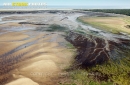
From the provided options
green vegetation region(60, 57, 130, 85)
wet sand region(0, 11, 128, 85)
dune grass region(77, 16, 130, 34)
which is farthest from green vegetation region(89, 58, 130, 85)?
dune grass region(77, 16, 130, 34)

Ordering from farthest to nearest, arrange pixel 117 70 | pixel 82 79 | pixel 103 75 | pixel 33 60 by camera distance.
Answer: pixel 33 60 → pixel 117 70 → pixel 103 75 → pixel 82 79

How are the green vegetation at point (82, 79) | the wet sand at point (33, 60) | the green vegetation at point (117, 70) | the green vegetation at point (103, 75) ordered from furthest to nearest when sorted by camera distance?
the green vegetation at point (117, 70) → the wet sand at point (33, 60) → the green vegetation at point (103, 75) → the green vegetation at point (82, 79)

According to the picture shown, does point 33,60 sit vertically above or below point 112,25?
below

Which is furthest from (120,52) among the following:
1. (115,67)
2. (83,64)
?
(83,64)

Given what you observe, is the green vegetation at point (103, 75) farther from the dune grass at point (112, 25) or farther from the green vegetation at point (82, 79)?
the dune grass at point (112, 25)

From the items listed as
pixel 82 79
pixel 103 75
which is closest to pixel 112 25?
pixel 103 75

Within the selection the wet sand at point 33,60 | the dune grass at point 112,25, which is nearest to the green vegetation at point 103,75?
the wet sand at point 33,60

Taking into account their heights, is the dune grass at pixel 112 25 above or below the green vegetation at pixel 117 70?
above

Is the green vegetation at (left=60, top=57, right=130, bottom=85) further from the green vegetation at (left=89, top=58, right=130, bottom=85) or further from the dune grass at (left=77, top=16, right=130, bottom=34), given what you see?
the dune grass at (left=77, top=16, right=130, bottom=34)

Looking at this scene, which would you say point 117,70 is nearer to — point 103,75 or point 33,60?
point 103,75

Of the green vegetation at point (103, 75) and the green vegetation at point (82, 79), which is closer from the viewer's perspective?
the green vegetation at point (82, 79)

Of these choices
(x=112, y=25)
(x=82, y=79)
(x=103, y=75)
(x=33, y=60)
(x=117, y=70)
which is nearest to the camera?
(x=82, y=79)

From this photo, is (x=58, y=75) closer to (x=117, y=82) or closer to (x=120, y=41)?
(x=117, y=82)
